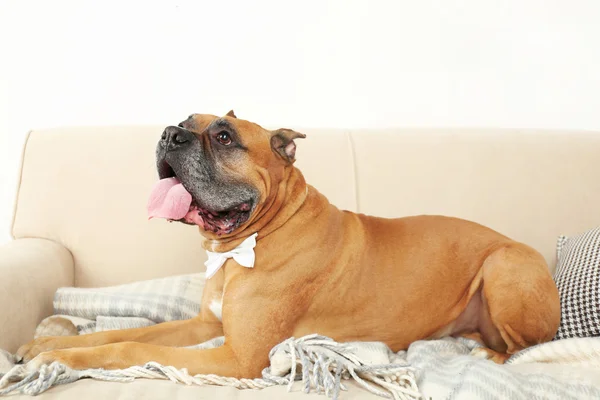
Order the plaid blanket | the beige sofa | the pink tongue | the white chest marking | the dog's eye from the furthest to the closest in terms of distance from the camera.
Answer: the beige sofa < the plaid blanket < the white chest marking < the dog's eye < the pink tongue

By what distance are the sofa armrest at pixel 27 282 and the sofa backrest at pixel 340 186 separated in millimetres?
128

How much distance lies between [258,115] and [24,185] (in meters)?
1.17

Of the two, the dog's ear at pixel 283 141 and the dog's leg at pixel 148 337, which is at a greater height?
the dog's ear at pixel 283 141

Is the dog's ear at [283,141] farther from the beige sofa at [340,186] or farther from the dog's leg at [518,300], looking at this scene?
the dog's leg at [518,300]

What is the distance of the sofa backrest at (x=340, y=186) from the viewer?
2441mm

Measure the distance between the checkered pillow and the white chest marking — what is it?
3.86 feet

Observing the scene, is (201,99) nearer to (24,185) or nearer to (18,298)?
(24,185)

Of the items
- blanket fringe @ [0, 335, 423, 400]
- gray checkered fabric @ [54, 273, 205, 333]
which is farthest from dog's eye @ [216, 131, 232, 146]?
gray checkered fabric @ [54, 273, 205, 333]

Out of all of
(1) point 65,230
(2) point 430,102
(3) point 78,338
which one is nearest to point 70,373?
(3) point 78,338

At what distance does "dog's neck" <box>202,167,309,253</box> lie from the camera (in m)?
1.82

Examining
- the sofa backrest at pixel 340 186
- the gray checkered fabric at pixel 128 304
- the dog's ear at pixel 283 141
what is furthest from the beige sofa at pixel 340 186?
the dog's ear at pixel 283 141

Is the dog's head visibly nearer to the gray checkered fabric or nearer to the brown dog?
the brown dog

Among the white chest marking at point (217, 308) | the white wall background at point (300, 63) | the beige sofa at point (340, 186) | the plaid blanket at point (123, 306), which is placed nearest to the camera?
the white chest marking at point (217, 308)

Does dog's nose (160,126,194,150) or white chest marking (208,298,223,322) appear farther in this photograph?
white chest marking (208,298,223,322)
